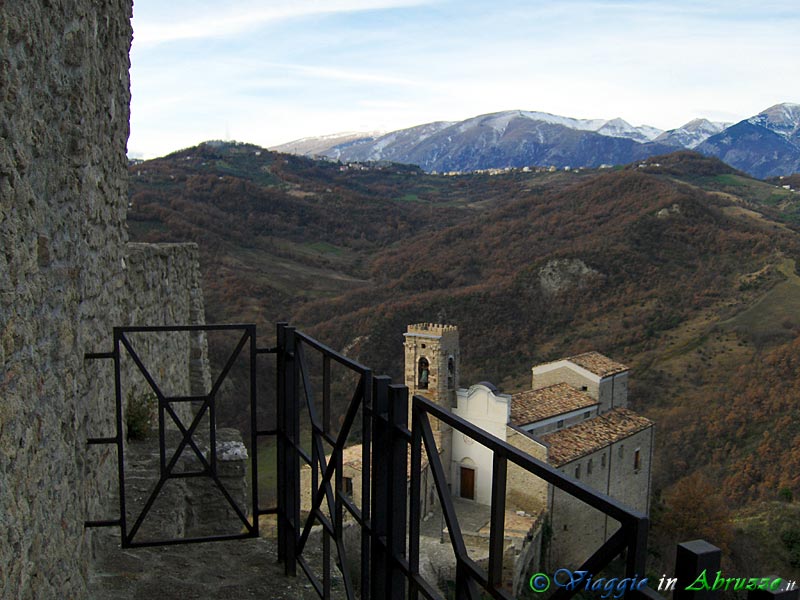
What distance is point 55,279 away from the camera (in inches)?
108

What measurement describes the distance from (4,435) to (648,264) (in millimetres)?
51563

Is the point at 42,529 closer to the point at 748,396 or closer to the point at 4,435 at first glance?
the point at 4,435

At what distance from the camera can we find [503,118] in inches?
7377

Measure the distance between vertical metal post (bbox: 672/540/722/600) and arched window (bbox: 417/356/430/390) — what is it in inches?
1027

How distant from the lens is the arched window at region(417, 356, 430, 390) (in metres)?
27.4

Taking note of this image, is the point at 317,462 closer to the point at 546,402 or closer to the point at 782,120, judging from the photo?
the point at 546,402

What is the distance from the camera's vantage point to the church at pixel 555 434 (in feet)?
75.8

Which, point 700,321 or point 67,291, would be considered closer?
point 67,291

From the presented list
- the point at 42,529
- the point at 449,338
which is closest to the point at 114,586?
the point at 42,529

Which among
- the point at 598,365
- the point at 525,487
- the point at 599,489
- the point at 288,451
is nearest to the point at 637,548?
the point at 288,451

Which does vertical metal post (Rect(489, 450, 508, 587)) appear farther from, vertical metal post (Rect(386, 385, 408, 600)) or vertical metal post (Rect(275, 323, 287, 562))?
vertical metal post (Rect(275, 323, 287, 562))

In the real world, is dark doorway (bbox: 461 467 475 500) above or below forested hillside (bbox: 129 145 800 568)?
below

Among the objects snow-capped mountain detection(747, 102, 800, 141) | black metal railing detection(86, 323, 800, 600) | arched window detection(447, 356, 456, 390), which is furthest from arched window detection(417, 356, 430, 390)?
snow-capped mountain detection(747, 102, 800, 141)

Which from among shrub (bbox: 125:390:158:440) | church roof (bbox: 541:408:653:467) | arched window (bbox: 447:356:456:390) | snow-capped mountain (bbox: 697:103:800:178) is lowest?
church roof (bbox: 541:408:653:467)
